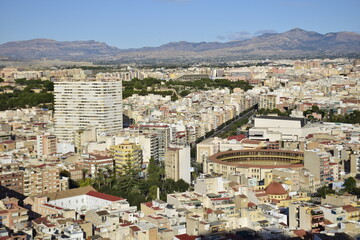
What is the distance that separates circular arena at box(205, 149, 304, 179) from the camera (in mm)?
20109

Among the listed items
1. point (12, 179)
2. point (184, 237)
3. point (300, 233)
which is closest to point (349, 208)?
point (300, 233)

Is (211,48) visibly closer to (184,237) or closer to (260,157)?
(260,157)

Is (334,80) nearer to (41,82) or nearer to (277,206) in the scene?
(41,82)

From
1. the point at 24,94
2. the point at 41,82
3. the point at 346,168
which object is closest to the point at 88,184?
the point at 346,168

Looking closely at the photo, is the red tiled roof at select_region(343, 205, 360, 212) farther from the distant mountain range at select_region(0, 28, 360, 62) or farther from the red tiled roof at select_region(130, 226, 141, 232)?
the distant mountain range at select_region(0, 28, 360, 62)

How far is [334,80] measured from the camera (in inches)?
2233

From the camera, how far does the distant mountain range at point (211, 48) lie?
504 feet

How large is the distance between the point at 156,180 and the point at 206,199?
15.9 feet

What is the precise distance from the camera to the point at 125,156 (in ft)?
70.4

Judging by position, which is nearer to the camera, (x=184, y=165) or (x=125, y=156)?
(x=184, y=165)

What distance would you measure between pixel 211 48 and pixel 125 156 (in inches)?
6723

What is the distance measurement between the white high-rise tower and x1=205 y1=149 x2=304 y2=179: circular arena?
713 centimetres

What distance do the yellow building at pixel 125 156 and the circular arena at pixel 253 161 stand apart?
2.60 metres

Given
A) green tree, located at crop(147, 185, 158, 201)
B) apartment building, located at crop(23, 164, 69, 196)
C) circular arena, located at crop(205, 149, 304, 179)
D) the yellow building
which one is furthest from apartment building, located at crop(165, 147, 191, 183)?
apartment building, located at crop(23, 164, 69, 196)
